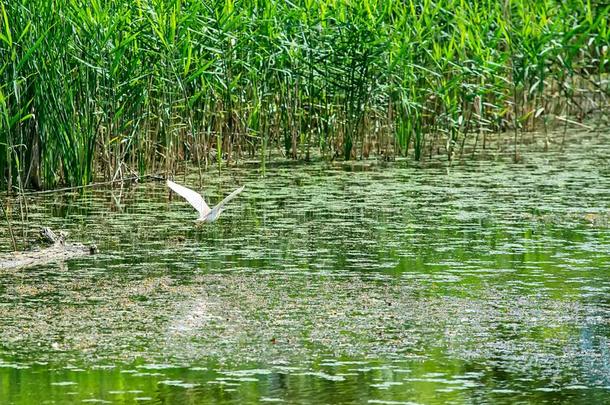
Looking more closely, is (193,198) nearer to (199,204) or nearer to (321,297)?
(199,204)

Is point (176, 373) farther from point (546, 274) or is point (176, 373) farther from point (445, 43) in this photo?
point (445, 43)

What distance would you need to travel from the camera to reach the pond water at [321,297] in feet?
11.7

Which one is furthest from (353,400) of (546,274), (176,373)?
(546,274)

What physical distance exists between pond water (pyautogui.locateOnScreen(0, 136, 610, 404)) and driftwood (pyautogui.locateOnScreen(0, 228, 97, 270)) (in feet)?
0.31

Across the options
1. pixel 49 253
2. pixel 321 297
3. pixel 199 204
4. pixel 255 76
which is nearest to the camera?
pixel 321 297

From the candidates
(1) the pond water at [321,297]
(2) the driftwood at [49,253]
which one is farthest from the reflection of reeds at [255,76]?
(2) the driftwood at [49,253]

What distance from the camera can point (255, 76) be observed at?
8.05 meters

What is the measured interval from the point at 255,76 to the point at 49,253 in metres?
2.82

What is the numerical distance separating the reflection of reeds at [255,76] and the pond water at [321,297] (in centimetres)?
37

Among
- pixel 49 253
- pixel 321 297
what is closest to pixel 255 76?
pixel 49 253

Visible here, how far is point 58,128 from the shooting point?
22.6 feet

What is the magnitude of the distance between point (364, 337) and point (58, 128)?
322cm

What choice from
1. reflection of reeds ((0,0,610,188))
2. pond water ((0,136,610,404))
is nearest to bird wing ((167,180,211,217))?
pond water ((0,136,610,404))

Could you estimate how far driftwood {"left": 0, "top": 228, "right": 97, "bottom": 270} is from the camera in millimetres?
5316
